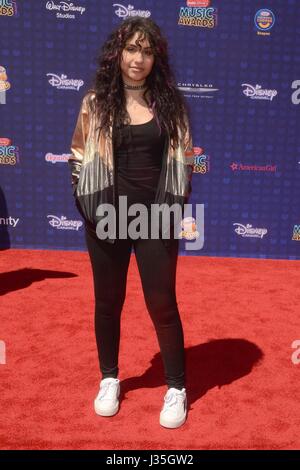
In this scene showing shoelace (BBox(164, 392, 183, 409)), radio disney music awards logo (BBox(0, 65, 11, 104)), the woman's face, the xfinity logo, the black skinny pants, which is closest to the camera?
the woman's face

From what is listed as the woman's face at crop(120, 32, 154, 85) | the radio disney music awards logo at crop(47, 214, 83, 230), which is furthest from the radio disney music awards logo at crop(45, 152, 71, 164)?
the woman's face at crop(120, 32, 154, 85)

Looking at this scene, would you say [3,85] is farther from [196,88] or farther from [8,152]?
[196,88]

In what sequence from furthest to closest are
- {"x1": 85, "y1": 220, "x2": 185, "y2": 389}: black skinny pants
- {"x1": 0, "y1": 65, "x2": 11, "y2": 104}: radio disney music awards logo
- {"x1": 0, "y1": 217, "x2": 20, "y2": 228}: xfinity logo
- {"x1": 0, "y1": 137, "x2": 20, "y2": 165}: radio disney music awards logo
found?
{"x1": 0, "y1": 217, "x2": 20, "y2": 228}: xfinity logo < {"x1": 0, "y1": 137, "x2": 20, "y2": 165}: radio disney music awards logo < {"x1": 0, "y1": 65, "x2": 11, "y2": 104}: radio disney music awards logo < {"x1": 85, "y1": 220, "x2": 185, "y2": 389}: black skinny pants

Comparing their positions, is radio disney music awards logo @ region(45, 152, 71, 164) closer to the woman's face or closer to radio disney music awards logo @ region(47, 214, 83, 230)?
radio disney music awards logo @ region(47, 214, 83, 230)

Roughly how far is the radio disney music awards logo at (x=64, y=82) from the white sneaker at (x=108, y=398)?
3546mm

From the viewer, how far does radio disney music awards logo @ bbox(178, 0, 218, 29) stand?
4957 mm

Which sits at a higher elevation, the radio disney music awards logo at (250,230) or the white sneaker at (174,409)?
the white sneaker at (174,409)

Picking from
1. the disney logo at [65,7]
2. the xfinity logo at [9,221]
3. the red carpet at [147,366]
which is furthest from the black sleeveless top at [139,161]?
the xfinity logo at [9,221]

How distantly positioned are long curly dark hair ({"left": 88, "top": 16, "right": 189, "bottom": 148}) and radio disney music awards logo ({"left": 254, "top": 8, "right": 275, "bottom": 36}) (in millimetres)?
3283

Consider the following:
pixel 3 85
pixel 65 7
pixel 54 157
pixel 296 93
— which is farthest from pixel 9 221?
pixel 296 93

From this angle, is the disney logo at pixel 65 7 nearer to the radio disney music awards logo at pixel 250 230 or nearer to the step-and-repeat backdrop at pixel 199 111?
the step-and-repeat backdrop at pixel 199 111

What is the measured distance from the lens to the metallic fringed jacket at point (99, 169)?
2.05 m

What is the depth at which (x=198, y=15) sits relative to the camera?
4.98 meters
